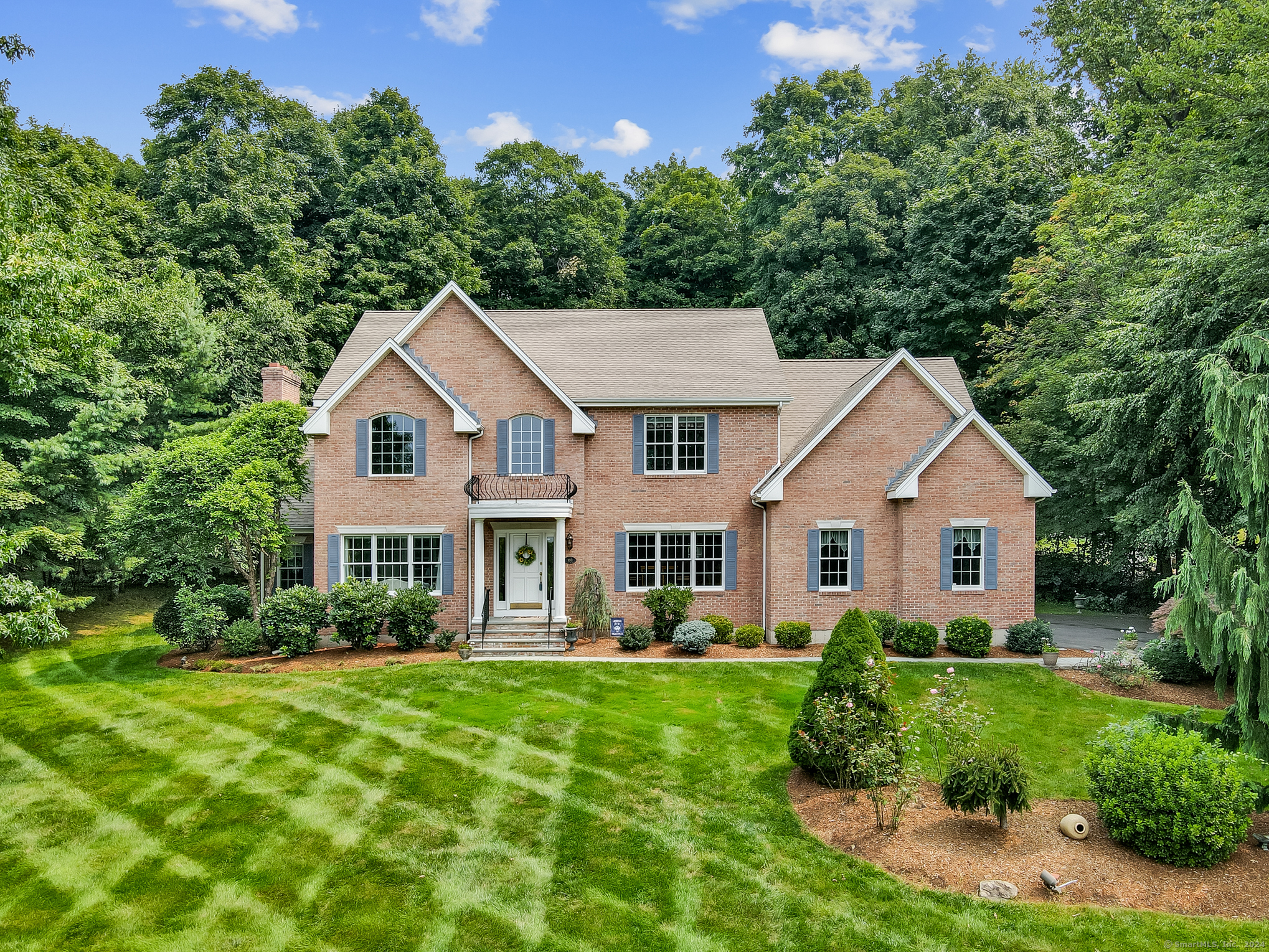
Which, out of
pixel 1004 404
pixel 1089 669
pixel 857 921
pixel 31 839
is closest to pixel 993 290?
pixel 1004 404

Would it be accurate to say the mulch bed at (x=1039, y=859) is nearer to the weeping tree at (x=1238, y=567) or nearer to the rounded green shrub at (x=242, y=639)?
the weeping tree at (x=1238, y=567)

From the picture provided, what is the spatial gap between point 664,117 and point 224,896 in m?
25.3

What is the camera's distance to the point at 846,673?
951 centimetres

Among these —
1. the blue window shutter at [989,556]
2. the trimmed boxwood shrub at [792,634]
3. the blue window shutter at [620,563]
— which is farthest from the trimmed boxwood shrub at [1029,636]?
the blue window shutter at [620,563]

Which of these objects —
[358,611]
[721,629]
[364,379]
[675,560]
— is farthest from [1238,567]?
[364,379]

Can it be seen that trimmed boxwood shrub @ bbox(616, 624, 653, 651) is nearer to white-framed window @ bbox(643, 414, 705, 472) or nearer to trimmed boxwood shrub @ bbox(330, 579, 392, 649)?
white-framed window @ bbox(643, 414, 705, 472)

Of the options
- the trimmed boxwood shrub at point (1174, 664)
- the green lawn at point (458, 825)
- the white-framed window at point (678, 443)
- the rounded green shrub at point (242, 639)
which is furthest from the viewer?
the white-framed window at point (678, 443)

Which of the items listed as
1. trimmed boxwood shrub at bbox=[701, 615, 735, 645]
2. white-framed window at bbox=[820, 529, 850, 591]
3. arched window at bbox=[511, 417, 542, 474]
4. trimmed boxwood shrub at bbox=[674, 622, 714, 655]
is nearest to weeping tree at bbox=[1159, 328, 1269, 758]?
white-framed window at bbox=[820, 529, 850, 591]

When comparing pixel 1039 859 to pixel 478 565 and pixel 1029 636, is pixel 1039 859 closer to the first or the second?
pixel 1029 636

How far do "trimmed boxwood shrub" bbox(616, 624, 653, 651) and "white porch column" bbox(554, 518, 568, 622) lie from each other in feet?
6.38

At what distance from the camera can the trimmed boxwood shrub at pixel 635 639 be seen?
1742cm

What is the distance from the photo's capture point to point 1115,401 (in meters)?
17.2

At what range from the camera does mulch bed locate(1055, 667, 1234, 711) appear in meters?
13.8

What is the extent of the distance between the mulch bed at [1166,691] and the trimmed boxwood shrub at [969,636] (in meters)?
1.70
